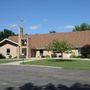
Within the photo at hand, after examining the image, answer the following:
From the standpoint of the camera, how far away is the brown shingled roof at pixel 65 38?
5553 centimetres

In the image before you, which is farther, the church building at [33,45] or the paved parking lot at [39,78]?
the church building at [33,45]

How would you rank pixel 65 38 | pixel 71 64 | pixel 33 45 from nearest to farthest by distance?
pixel 71 64 → pixel 65 38 → pixel 33 45

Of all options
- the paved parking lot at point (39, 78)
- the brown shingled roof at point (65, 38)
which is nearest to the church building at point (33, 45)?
the brown shingled roof at point (65, 38)

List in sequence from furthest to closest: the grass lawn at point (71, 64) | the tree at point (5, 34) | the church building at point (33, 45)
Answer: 1. the tree at point (5, 34)
2. the church building at point (33, 45)
3. the grass lawn at point (71, 64)

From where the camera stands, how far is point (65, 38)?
58.8 meters

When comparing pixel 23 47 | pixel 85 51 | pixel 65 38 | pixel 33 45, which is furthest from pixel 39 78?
pixel 33 45

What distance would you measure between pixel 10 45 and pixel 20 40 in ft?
8.53

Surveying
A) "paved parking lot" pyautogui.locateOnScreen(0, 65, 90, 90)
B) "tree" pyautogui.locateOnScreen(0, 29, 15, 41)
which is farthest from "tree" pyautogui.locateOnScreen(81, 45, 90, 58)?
"tree" pyautogui.locateOnScreen(0, 29, 15, 41)

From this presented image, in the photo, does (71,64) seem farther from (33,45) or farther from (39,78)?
(33,45)

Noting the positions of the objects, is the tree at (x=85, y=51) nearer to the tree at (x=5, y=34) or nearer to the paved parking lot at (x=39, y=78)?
the paved parking lot at (x=39, y=78)

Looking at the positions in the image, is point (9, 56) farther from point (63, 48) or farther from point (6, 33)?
point (6, 33)

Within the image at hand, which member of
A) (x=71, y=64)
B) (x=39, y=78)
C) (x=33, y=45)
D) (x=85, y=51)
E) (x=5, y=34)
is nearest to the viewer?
(x=39, y=78)

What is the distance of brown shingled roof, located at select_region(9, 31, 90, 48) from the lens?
55.5 meters

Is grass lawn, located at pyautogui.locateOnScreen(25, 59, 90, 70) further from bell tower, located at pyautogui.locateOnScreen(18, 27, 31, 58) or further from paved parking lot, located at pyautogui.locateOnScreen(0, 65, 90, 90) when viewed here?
bell tower, located at pyautogui.locateOnScreen(18, 27, 31, 58)
